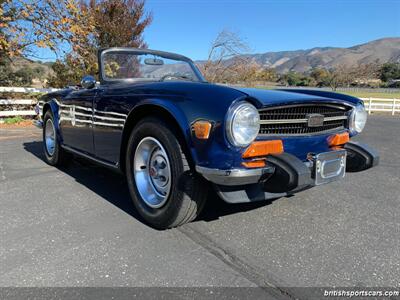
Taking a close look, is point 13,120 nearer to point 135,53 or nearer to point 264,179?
point 135,53

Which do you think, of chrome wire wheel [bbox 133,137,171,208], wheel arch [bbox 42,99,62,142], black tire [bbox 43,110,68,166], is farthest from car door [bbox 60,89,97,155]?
chrome wire wheel [bbox 133,137,171,208]

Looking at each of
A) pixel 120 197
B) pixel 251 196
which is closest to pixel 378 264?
pixel 251 196

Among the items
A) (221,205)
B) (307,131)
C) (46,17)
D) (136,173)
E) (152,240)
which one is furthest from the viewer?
(46,17)

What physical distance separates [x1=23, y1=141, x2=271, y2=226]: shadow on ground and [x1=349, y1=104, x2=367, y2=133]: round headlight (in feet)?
3.55

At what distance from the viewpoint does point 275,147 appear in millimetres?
2350

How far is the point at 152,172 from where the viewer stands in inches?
111

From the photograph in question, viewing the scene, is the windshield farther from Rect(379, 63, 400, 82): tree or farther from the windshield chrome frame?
Rect(379, 63, 400, 82): tree

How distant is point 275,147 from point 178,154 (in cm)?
70

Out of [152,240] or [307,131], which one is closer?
[152,240]

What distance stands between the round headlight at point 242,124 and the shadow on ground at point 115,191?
992 millimetres

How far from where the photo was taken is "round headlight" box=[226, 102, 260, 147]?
214 centimetres

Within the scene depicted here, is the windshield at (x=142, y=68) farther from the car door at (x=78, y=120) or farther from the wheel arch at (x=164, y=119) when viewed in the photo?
the wheel arch at (x=164, y=119)

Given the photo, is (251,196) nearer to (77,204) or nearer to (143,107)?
(143,107)

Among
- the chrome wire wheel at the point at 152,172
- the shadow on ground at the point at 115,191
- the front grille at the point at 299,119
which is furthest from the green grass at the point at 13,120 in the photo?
the front grille at the point at 299,119
